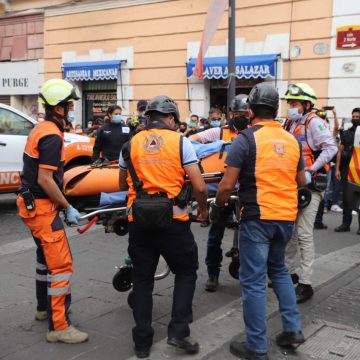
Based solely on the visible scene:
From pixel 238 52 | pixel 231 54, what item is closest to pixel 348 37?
pixel 238 52

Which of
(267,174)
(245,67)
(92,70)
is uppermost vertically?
(92,70)

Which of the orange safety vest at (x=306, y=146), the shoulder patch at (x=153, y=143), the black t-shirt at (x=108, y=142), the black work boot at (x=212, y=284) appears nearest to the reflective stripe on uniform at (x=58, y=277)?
the shoulder patch at (x=153, y=143)

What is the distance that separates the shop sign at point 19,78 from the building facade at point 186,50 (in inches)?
22.6

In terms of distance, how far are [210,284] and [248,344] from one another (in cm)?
152

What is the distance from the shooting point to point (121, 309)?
4.61 meters

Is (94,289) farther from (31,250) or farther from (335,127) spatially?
(335,127)

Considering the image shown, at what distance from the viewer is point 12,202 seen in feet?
33.8

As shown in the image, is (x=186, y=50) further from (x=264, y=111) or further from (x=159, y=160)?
(x=159, y=160)

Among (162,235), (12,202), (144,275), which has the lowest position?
(12,202)

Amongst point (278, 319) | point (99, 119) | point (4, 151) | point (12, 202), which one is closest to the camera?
point (278, 319)

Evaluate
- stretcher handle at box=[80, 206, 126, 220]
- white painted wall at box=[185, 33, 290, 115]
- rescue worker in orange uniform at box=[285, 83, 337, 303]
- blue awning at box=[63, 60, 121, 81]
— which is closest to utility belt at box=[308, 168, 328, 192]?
rescue worker in orange uniform at box=[285, 83, 337, 303]

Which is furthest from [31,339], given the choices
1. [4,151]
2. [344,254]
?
[4,151]

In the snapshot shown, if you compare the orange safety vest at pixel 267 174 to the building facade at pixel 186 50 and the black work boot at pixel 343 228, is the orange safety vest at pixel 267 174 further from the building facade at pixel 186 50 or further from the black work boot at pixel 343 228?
the building facade at pixel 186 50

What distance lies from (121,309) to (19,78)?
15168 millimetres
